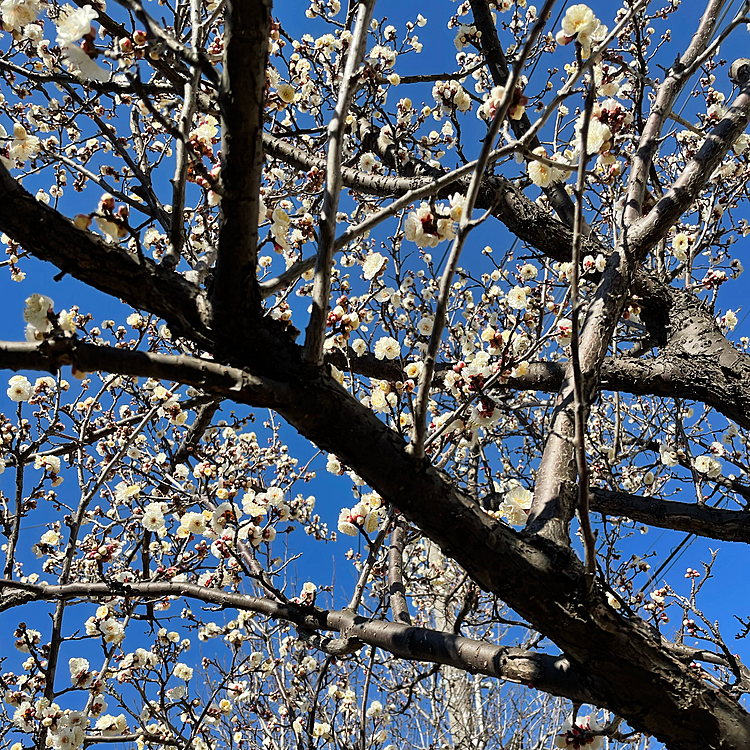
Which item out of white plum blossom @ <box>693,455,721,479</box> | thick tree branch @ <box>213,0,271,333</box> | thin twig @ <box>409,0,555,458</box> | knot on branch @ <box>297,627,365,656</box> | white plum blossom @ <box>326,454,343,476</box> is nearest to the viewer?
thin twig @ <box>409,0,555,458</box>

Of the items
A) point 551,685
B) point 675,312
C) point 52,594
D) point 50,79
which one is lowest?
point 551,685

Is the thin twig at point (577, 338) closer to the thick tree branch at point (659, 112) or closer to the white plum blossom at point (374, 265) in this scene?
the white plum blossom at point (374, 265)

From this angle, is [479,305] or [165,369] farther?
[479,305]

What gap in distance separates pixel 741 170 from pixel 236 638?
499cm

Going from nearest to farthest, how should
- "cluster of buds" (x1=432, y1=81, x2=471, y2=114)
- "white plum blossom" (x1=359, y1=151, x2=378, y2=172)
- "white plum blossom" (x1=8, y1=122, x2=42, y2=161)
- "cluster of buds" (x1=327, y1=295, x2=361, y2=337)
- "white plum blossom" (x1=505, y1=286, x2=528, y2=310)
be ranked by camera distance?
"cluster of buds" (x1=327, y1=295, x2=361, y2=337)
"white plum blossom" (x1=8, y1=122, x2=42, y2=161)
"white plum blossom" (x1=505, y1=286, x2=528, y2=310)
"cluster of buds" (x1=432, y1=81, x2=471, y2=114)
"white plum blossom" (x1=359, y1=151, x2=378, y2=172)

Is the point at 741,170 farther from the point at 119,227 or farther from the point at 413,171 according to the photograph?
the point at 119,227

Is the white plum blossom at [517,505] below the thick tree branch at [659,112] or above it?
below

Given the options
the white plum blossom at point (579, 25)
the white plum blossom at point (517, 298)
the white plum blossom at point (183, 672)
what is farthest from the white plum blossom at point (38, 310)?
the white plum blossom at point (183, 672)

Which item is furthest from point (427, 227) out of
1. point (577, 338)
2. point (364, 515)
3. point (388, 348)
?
point (364, 515)

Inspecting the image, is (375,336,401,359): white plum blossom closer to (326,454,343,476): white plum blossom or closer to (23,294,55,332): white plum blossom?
(326,454,343,476): white plum blossom

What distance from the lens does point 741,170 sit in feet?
13.4

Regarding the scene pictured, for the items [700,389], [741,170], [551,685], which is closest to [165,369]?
[551,685]

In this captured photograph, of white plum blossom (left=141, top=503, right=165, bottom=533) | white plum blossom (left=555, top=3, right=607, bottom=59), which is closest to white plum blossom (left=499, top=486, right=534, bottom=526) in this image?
white plum blossom (left=555, top=3, right=607, bottom=59)

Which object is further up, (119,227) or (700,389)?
(700,389)
